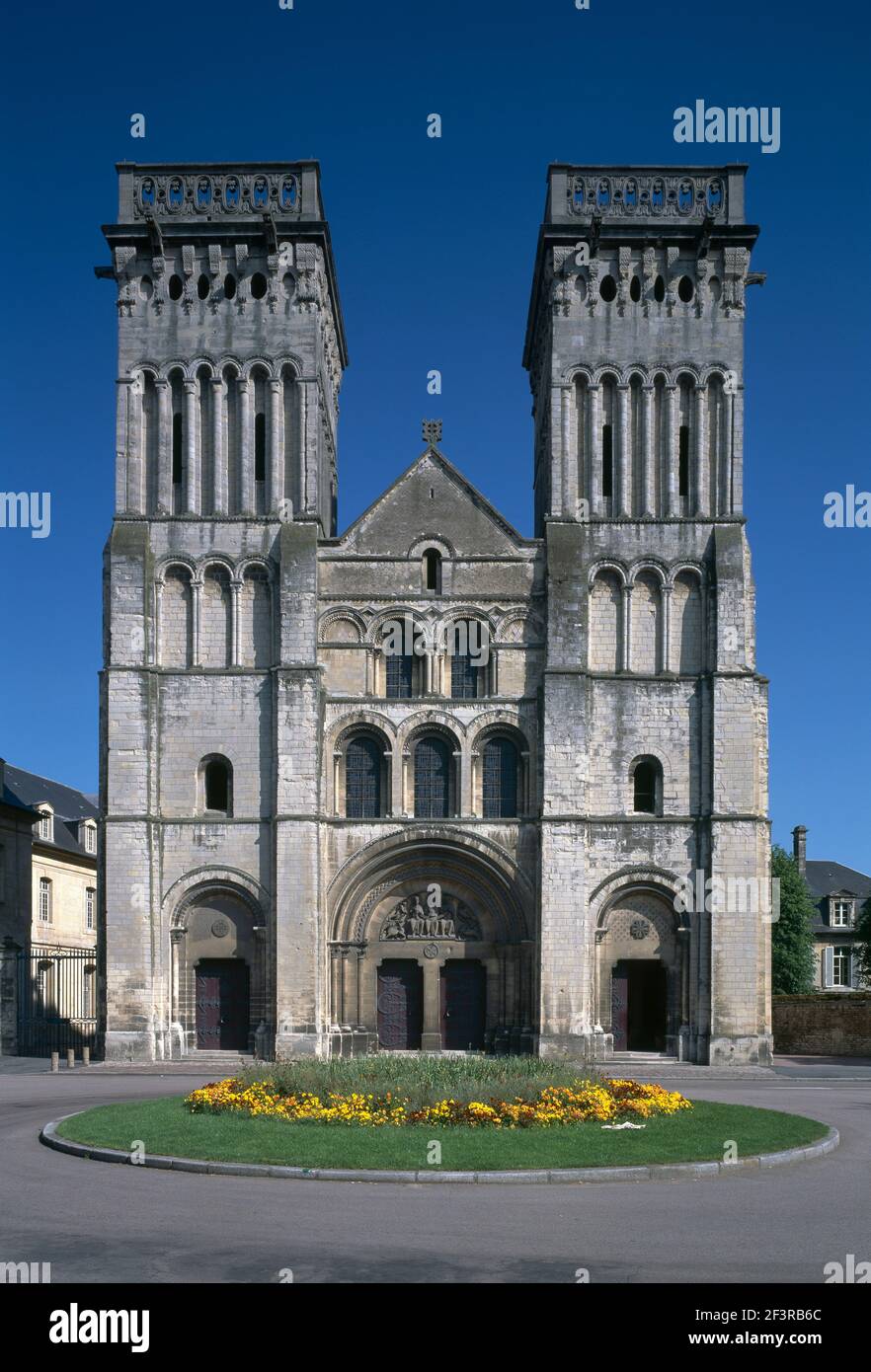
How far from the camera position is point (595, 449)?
3753 centimetres

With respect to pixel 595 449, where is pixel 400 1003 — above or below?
below

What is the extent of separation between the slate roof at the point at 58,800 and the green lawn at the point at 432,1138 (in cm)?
3200

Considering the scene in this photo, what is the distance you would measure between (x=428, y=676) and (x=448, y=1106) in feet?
59.4

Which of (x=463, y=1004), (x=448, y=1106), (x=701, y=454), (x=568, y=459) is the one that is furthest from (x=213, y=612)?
(x=448, y=1106)

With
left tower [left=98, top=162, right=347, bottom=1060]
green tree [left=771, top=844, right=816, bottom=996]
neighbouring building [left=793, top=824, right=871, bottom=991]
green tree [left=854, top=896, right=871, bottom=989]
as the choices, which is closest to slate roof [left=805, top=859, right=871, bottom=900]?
neighbouring building [left=793, top=824, right=871, bottom=991]

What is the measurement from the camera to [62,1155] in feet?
60.8

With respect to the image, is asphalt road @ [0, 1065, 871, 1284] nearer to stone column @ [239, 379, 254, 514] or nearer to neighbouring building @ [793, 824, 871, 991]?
stone column @ [239, 379, 254, 514]

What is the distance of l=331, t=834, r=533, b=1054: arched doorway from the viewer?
36.0 metres

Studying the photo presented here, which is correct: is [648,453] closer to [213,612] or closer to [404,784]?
[404,784]

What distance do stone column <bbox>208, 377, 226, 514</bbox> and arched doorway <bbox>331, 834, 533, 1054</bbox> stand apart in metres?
10.2

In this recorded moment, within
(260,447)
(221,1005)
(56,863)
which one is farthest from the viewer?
(56,863)

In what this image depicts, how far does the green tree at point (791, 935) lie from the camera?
6259 centimetres
